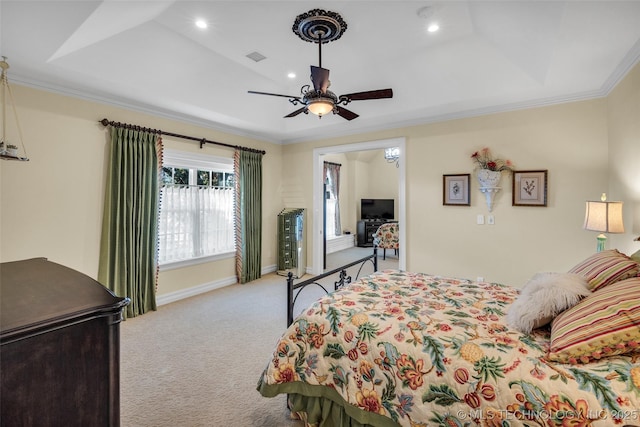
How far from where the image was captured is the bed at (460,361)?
1.15 metres

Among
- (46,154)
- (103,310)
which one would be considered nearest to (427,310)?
(103,310)

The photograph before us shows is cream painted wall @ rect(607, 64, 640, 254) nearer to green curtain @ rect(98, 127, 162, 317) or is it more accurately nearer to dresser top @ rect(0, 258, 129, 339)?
dresser top @ rect(0, 258, 129, 339)

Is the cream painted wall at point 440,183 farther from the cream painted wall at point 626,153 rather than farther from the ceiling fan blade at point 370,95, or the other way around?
the ceiling fan blade at point 370,95

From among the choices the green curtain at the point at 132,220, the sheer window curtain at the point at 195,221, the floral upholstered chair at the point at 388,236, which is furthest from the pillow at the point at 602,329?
the floral upholstered chair at the point at 388,236

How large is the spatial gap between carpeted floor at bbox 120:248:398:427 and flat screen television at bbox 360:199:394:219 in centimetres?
512

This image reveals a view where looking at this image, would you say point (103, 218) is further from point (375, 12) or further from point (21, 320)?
point (375, 12)

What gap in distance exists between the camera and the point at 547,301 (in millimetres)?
1521

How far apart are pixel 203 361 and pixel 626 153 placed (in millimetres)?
4291

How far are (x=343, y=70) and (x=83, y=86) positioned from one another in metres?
2.92

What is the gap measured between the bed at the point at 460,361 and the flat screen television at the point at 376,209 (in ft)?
22.0

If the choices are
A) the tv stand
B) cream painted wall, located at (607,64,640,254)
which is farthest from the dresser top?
the tv stand

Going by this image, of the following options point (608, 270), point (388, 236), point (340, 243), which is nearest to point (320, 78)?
point (608, 270)

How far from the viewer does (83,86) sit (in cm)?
311

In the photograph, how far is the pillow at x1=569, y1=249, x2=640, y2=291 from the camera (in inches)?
61.7
